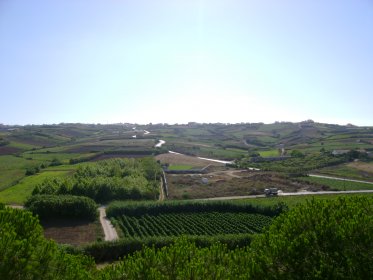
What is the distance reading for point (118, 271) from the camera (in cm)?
1752

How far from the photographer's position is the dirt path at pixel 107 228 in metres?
44.9

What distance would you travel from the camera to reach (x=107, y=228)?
48.9 meters

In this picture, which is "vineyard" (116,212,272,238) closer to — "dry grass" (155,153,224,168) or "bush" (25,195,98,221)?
"bush" (25,195,98,221)

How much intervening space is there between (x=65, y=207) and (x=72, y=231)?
6.86m

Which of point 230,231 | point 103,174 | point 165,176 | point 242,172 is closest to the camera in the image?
point 230,231

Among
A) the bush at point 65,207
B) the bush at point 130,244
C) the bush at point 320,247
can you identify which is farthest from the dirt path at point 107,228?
the bush at point 320,247

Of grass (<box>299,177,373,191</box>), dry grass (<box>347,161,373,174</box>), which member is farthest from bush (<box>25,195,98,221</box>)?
dry grass (<box>347,161,373,174</box>)

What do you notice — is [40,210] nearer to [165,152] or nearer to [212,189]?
[212,189]

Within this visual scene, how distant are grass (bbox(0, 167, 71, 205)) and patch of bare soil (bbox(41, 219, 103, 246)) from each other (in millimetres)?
10361

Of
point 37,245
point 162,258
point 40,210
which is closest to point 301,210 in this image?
point 162,258

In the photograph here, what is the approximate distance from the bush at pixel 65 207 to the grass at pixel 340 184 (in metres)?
50.4

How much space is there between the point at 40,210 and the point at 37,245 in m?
37.6

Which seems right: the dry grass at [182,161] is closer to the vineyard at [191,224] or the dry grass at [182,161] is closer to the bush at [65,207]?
the vineyard at [191,224]

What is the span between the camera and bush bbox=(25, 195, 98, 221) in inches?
2067
